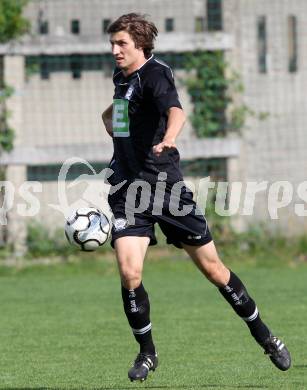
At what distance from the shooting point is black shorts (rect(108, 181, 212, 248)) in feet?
19.9

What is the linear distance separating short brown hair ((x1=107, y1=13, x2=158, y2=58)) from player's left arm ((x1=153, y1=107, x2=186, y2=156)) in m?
0.42

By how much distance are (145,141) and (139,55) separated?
1.51 ft

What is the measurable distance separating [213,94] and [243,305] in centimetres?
822

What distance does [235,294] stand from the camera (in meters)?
6.29

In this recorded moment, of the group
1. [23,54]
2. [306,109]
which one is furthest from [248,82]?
[23,54]

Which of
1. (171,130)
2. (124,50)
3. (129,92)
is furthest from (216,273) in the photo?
(124,50)

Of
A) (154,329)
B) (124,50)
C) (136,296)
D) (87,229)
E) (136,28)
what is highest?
(136,28)

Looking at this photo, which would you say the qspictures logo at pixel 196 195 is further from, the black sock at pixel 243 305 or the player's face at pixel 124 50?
the player's face at pixel 124 50

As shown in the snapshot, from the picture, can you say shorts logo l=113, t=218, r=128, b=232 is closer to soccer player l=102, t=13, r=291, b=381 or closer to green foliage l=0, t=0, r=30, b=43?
soccer player l=102, t=13, r=291, b=381

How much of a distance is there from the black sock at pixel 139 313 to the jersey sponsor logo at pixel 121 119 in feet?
2.69

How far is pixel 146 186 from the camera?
6.16 m

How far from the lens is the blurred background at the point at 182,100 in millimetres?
13930

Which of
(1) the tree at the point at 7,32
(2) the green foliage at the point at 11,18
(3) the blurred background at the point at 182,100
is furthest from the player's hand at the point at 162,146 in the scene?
(2) the green foliage at the point at 11,18

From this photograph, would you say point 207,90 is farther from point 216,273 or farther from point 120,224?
point 120,224
